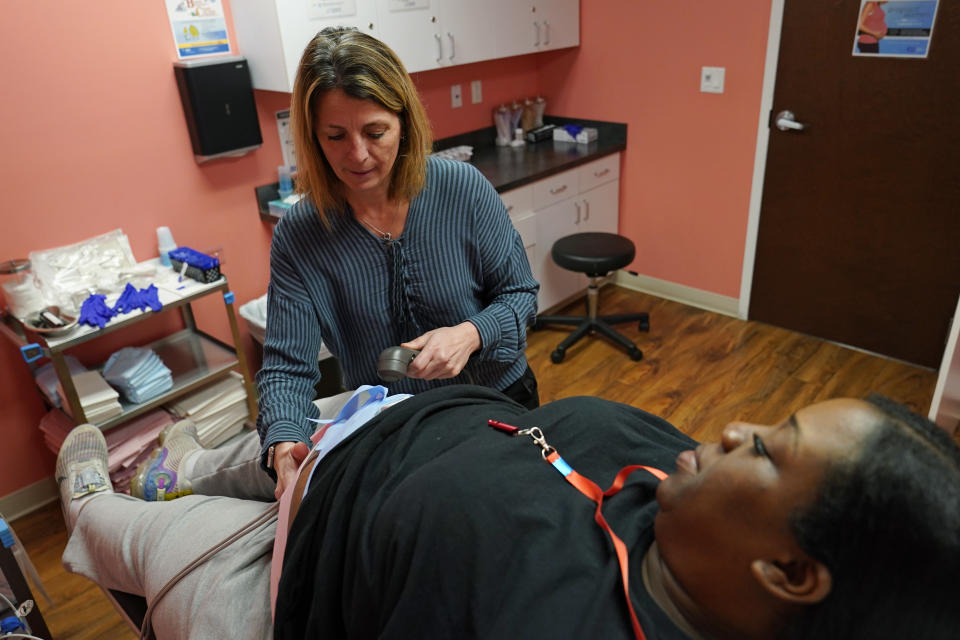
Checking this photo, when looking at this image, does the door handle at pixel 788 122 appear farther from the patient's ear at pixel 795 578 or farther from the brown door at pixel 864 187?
the patient's ear at pixel 795 578

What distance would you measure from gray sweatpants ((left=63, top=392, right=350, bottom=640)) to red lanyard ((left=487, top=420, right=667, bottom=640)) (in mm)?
487

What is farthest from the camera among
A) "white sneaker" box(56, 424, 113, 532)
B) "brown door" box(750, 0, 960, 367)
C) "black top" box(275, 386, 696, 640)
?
"brown door" box(750, 0, 960, 367)

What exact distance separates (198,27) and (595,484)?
2197mm

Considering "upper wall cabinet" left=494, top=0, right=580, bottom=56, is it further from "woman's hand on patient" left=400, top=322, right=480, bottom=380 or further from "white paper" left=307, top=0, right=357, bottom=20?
"woman's hand on patient" left=400, top=322, right=480, bottom=380

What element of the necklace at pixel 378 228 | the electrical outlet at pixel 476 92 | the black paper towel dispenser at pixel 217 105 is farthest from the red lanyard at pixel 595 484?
the electrical outlet at pixel 476 92

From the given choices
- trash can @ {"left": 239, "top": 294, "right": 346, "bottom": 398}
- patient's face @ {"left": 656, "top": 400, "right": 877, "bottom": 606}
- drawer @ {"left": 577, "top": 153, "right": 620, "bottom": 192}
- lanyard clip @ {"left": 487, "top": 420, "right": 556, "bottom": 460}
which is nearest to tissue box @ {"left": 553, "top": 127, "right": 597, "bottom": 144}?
drawer @ {"left": 577, "top": 153, "right": 620, "bottom": 192}

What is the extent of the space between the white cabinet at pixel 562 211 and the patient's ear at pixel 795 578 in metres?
2.38

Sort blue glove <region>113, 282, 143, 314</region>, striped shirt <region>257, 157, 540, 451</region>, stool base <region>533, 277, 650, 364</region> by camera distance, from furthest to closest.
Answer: stool base <region>533, 277, 650, 364</region>
blue glove <region>113, 282, 143, 314</region>
striped shirt <region>257, 157, 540, 451</region>

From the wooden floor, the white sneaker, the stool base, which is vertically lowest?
the wooden floor

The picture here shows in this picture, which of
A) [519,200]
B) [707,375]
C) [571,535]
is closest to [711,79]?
[519,200]

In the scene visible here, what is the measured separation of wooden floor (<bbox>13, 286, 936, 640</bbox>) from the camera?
8.71 ft

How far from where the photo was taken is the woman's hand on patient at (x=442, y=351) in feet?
4.01

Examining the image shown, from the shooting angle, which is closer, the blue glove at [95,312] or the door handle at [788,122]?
the blue glove at [95,312]

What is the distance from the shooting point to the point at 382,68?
1.22 metres
